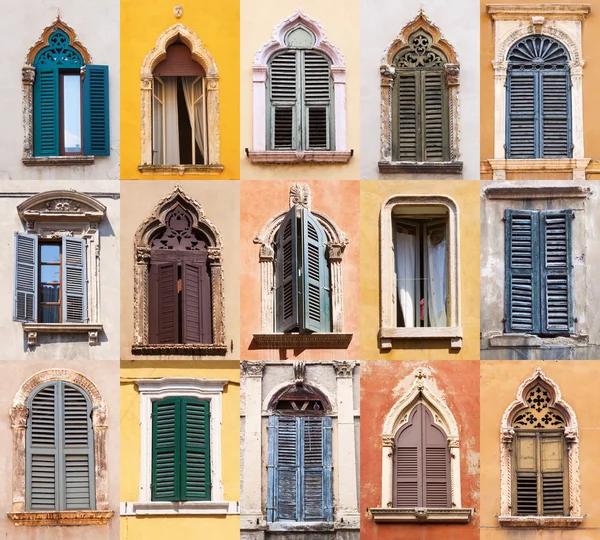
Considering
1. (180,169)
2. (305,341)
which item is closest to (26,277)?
(180,169)

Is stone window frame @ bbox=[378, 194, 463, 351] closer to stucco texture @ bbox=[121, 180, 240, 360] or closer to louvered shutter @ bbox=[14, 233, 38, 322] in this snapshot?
stucco texture @ bbox=[121, 180, 240, 360]

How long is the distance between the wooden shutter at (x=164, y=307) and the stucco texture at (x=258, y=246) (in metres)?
1.00

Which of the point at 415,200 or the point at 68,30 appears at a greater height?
the point at 68,30

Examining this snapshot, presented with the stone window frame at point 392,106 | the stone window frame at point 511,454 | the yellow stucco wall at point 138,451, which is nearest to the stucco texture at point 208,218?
the yellow stucco wall at point 138,451

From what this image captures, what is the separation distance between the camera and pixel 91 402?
25078 mm

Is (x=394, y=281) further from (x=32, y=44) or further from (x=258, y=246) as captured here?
(x=32, y=44)

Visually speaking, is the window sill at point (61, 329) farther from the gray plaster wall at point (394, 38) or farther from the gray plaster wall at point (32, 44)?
the gray plaster wall at point (394, 38)

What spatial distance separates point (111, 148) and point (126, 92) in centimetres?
88

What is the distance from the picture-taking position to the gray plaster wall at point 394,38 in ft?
84.0

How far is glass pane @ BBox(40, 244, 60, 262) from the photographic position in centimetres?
2541

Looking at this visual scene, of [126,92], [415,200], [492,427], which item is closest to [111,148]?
[126,92]

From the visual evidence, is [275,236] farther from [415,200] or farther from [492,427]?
[492,427]

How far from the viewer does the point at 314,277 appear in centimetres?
2497

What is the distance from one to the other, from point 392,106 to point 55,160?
513cm
